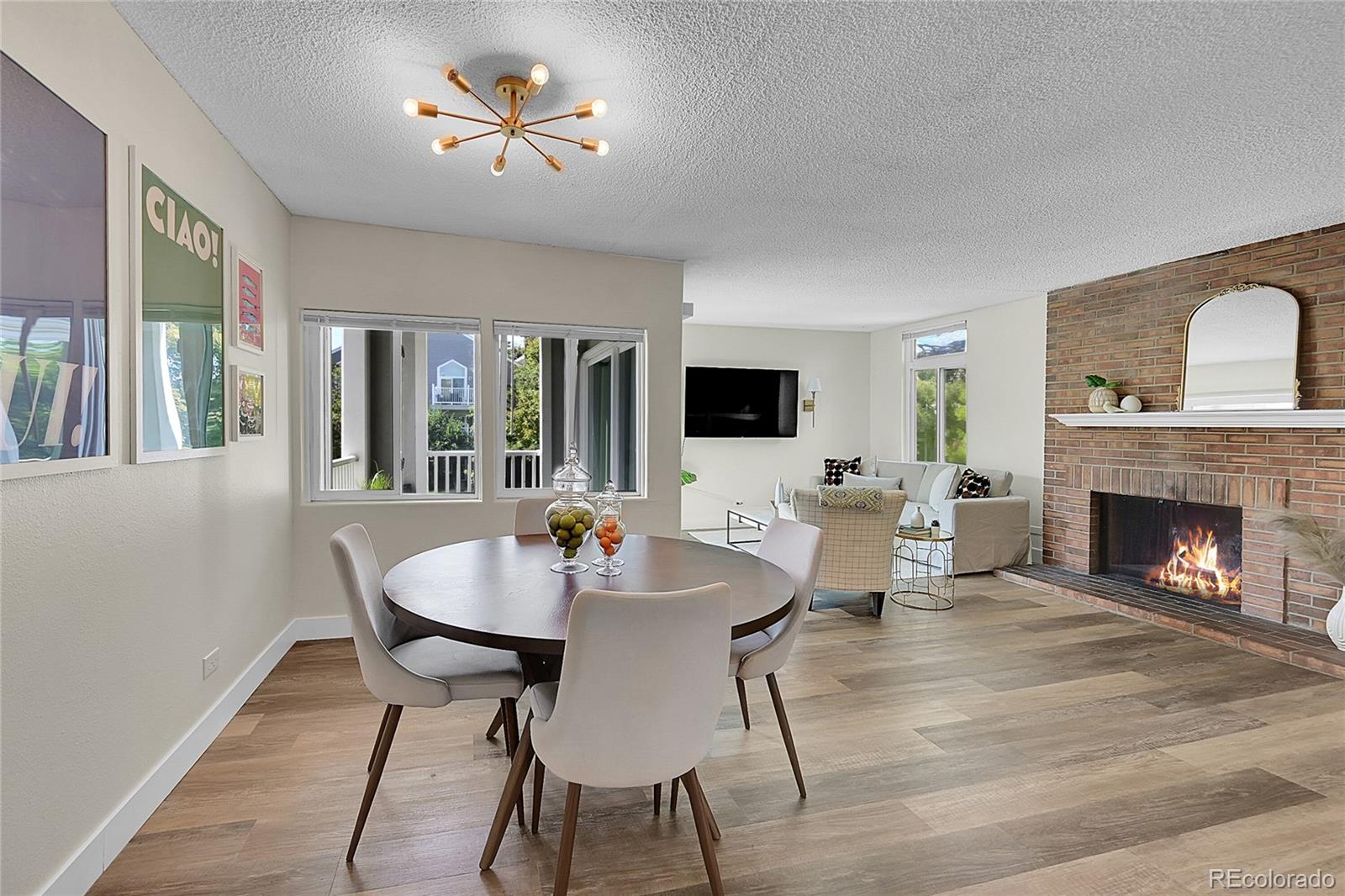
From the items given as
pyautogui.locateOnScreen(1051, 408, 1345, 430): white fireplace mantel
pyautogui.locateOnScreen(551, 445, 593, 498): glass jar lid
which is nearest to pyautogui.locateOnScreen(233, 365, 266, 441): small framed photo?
pyautogui.locateOnScreen(551, 445, 593, 498): glass jar lid

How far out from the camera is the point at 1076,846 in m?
2.12

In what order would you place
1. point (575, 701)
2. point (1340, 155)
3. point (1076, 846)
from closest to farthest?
point (575, 701) → point (1076, 846) → point (1340, 155)

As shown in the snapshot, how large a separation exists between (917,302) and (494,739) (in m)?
5.45

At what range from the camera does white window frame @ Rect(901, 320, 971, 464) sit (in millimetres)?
7281

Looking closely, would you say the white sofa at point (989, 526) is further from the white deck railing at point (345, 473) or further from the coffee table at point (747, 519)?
the white deck railing at point (345, 473)

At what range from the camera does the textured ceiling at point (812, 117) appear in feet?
6.59

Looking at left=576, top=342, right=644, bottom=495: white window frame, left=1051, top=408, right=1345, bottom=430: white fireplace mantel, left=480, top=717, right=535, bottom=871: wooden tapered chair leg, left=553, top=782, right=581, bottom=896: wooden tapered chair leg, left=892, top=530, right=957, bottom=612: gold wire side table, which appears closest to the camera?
left=553, top=782, right=581, bottom=896: wooden tapered chair leg

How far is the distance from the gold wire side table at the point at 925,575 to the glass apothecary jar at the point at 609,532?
3051 millimetres

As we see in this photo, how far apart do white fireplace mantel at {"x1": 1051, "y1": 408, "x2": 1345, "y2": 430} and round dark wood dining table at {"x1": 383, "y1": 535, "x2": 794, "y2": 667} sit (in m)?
3.64

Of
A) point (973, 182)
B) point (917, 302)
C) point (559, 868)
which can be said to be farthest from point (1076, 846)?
point (917, 302)

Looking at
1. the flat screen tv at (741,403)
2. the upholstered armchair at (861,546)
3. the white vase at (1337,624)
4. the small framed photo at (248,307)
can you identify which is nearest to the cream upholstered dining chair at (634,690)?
the small framed photo at (248,307)

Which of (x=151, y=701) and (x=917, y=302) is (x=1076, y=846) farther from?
(x=917, y=302)

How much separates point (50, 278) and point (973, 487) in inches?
243

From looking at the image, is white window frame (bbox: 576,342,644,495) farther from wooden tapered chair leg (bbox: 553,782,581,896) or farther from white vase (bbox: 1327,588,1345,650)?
white vase (bbox: 1327,588,1345,650)
